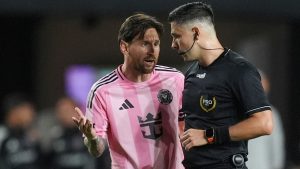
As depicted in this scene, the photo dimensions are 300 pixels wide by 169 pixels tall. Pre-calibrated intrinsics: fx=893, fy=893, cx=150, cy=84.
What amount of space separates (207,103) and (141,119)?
0.63m

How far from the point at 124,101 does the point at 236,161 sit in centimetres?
92

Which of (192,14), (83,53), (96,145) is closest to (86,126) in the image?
(96,145)

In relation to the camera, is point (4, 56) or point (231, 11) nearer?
point (231, 11)

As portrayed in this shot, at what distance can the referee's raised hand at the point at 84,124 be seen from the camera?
17.9 feet

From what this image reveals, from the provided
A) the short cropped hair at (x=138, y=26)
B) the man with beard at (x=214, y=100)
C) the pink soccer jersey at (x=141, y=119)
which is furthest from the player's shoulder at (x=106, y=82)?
the man with beard at (x=214, y=100)

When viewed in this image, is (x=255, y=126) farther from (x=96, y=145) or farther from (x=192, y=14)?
(x=96, y=145)

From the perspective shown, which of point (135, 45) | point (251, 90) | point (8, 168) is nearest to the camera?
point (251, 90)

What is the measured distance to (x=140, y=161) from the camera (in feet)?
19.6

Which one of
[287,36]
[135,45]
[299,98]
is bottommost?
[299,98]

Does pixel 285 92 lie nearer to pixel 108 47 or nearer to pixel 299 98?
pixel 299 98

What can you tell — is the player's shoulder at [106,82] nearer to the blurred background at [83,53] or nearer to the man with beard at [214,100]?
the man with beard at [214,100]

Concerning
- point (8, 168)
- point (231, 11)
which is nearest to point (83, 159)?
point (8, 168)

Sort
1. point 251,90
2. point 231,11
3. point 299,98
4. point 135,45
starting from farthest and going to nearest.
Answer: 1. point 299,98
2. point 231,11
3. point 135,45
4. point 251,90

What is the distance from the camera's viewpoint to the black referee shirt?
5.35m
